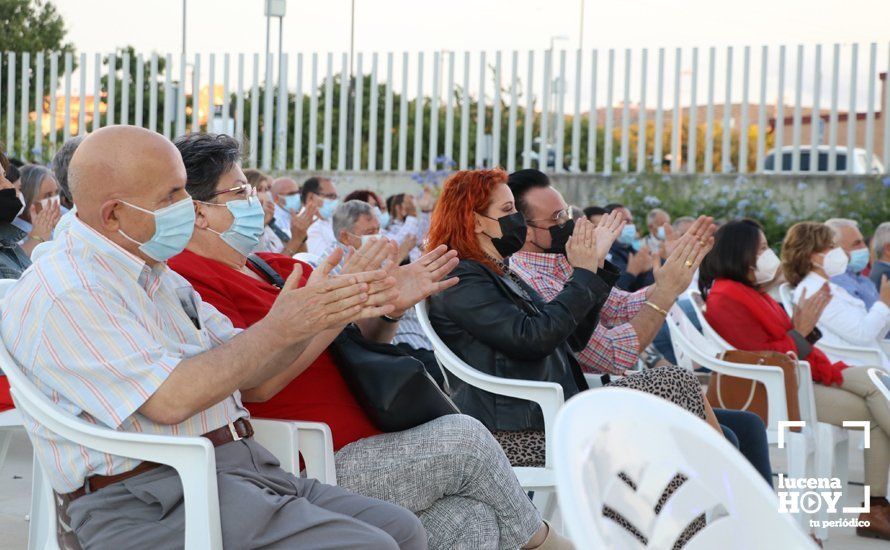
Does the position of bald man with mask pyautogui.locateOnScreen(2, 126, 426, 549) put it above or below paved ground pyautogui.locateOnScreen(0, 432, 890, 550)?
above

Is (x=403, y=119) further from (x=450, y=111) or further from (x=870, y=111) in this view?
(x=870, y=111)

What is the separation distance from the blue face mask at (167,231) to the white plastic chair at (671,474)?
127 cm

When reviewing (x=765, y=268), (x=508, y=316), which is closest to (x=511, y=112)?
(x=765, y=268)

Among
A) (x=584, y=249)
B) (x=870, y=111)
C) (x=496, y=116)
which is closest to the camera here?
(x=584, y=249)

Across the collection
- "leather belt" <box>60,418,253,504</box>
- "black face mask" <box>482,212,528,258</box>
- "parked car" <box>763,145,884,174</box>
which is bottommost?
"leather belt" <box>60,418,253,504</box>

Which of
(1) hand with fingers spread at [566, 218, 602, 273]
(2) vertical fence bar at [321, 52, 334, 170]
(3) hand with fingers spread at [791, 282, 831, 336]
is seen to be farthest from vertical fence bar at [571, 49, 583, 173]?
(1) hand with fingers spread at [566, 218, 602, 273]

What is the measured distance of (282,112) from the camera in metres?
14.7

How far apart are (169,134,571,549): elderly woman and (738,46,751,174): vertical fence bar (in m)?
10.3

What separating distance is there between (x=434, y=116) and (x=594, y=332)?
30.2 feet

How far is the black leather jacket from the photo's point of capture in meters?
4.09

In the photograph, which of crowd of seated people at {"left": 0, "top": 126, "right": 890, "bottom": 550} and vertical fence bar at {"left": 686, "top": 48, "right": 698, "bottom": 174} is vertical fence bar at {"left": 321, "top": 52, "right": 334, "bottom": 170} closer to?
vertical fence bar at {"left": 686, "top": 48, "right": 698, "bottom": 174}

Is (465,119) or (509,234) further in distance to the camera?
(465,119)

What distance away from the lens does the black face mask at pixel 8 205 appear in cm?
530

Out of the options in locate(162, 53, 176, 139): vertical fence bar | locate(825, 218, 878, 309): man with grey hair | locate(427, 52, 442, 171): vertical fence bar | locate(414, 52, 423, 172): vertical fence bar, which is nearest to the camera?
locate(825, 218, 878, 309): man with grey hair
